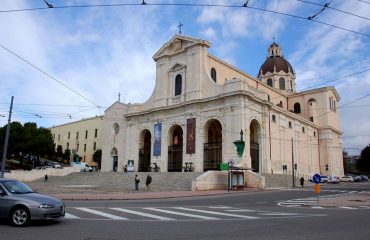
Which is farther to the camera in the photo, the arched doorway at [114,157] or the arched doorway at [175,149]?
the arched doorway at [114,157]

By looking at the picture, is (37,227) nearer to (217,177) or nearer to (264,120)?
(217,177)

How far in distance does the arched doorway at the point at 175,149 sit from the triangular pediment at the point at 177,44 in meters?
11.6

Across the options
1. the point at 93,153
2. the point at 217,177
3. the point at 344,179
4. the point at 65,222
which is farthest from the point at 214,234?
A: the point at 93,153

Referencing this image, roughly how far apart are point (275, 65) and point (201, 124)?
1452 inches

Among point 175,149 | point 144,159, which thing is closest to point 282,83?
point 175,149

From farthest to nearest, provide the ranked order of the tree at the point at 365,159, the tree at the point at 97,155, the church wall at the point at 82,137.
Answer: the tree at the point at 365,159 < the church wall at the point at 82,137 < the tree at the point at 97,155

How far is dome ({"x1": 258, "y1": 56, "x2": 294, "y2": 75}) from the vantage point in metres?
78.3

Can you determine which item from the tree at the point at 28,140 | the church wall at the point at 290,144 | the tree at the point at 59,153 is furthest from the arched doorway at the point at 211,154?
the tree at the point at 59,153

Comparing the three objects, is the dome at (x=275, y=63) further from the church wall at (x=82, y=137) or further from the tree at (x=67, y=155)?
the tree at (x=67, y=155)

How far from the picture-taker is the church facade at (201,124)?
151ft

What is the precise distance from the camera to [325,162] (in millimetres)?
69938

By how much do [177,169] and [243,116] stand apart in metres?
12.6

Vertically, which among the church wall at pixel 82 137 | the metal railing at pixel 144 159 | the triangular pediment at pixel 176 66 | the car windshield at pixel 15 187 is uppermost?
the triangular pediment at pixel 176 66

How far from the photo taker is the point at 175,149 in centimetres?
5219
